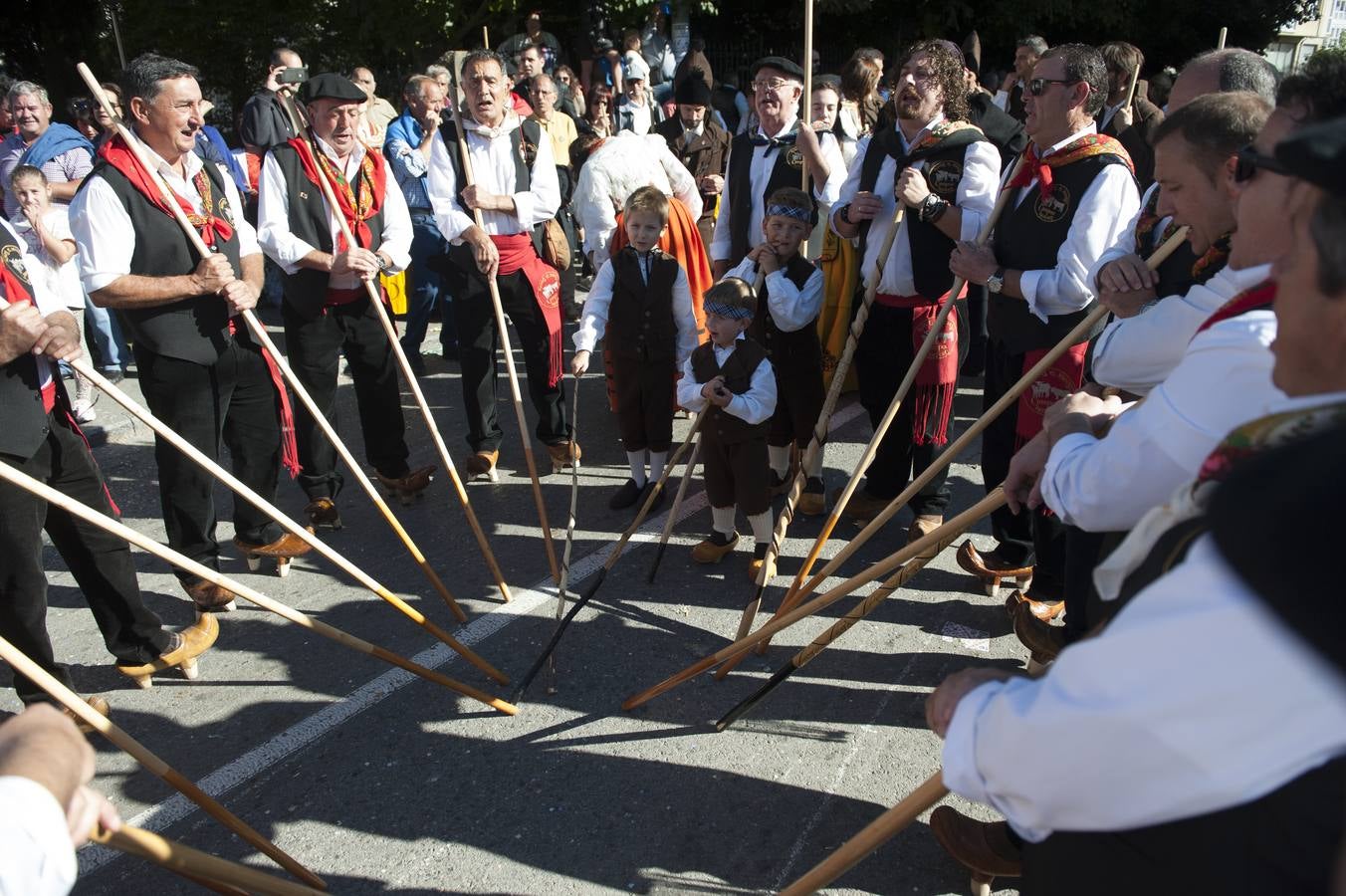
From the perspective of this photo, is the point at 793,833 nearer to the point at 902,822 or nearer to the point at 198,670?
the point at 902,822

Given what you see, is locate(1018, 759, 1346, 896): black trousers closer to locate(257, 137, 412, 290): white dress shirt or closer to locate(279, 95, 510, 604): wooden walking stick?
locate(279, 95, 510, 604): wooden walking stick

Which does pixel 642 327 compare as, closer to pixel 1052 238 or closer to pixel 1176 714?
pixel 1052 238

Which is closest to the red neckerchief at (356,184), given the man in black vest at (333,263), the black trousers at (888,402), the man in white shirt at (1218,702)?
the man in black vest at (333,263)

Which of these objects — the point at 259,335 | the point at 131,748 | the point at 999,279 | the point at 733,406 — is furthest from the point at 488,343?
the point at 131,748

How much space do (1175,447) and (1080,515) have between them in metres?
0.28

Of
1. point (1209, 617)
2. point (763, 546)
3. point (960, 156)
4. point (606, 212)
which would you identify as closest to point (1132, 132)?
point (960, 156)

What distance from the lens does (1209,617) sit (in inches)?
39.0

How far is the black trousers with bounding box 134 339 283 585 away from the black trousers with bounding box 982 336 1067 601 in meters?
3.12

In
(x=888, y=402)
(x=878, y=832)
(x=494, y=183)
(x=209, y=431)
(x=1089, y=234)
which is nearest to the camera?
(x=878, y=832)

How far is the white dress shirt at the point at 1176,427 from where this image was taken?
1397 millimetres

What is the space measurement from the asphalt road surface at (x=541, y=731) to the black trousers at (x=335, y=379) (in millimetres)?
411

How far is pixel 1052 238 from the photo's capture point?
11.7 feet

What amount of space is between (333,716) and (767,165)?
3389mm

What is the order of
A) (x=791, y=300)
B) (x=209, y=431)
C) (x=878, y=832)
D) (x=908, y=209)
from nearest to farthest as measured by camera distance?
(x=878, y=832) → (x=209, y=431) → (x=908, y=209) → (x=791, y=300)
